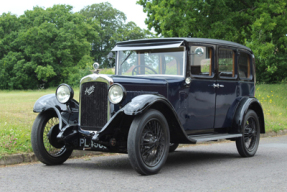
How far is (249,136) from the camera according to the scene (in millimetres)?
8156

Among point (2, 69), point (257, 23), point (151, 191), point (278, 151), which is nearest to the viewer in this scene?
point (151, 191)

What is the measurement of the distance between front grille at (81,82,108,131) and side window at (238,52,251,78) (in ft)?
11.5

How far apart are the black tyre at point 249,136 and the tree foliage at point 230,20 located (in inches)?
400

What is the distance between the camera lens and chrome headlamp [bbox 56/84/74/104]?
6520 mm

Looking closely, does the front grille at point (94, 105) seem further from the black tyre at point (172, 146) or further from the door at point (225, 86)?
the black tyre at point (172, 146)

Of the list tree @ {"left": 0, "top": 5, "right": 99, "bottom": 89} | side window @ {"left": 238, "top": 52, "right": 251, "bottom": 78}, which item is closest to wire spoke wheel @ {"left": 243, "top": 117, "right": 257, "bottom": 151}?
side window @ {"left": 238, "top": 52, "right": 251, "bottom": 78}

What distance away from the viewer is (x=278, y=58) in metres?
29.9

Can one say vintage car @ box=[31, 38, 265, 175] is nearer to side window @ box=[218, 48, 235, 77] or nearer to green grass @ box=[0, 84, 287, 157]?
side window @ box=[218, 48, 235, 77]

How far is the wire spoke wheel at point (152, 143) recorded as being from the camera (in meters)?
5.79

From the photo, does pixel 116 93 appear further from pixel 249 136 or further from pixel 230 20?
pixel 230 20

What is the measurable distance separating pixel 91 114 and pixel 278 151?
471 cm

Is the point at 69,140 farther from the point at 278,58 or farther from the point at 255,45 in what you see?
the point at 278,58

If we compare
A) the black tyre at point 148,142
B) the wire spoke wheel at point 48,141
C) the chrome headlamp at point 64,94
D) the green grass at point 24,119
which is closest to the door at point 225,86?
the black tyre at point 148,142

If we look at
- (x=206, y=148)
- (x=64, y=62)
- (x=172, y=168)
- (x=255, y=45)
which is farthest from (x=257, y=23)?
(x=64, y=62)
